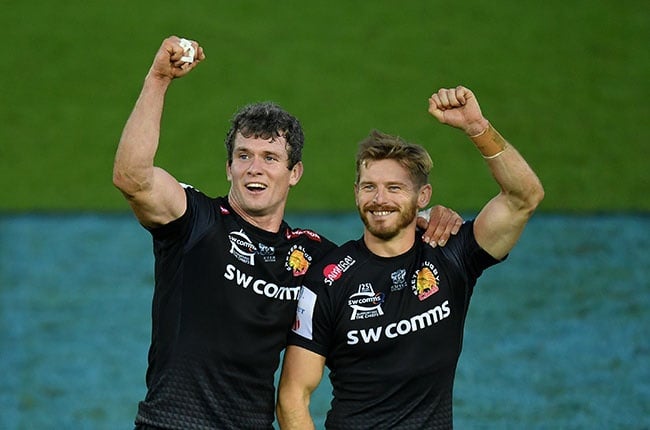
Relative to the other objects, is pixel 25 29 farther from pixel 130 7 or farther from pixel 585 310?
pixel 585 310

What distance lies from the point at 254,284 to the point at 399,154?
2.89 ft

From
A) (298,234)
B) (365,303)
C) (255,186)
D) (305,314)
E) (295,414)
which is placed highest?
(255,186)

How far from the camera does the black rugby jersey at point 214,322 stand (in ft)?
17.2

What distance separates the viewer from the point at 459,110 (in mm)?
5305

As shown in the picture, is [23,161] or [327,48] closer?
[23,161]

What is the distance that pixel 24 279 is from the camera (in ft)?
35.0

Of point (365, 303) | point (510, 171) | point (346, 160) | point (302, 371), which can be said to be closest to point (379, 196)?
point (365, 303)

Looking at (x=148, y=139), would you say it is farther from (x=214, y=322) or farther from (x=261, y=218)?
(x=214, y=322)

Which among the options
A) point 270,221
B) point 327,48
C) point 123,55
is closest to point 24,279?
point 123,55

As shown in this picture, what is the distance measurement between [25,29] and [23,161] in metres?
1.93

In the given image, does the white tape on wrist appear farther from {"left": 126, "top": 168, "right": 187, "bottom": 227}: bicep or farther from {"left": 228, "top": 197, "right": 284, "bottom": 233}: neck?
{"left": 228, "top": 197, "right": 284, "bottom": 233}: neck

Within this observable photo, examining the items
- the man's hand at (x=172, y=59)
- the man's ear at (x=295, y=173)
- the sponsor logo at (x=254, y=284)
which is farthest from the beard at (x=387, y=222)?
the man's hand at (x=172, y=59)

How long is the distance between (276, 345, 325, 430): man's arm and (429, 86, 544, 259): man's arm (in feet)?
3.05

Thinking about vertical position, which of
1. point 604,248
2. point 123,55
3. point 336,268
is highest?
point 123,55
